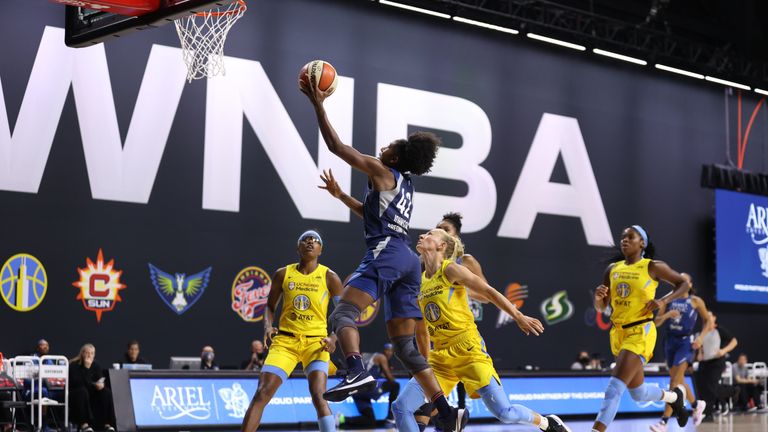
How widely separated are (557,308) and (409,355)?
13.7m

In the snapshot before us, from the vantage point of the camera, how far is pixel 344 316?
6348mm

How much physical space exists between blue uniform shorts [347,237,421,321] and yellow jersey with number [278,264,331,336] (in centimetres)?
162

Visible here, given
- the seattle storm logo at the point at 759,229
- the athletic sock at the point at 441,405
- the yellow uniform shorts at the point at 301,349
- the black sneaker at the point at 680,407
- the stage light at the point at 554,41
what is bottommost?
the black sneaker at the point at 680,407

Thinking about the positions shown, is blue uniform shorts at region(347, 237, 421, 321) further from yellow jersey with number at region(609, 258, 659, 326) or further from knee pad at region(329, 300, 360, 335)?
yellow jersey with number at region(609, 258, 659, 326)

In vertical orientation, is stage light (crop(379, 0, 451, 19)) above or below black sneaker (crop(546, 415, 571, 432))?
above

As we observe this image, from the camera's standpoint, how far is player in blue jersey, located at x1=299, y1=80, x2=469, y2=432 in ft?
20.6

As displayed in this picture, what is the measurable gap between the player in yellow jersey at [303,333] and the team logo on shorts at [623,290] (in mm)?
2740

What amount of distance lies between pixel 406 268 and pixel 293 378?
23.1 ft

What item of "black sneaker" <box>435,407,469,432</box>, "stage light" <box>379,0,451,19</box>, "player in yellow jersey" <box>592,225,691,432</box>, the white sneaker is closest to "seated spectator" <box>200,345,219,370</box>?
the white sneaker

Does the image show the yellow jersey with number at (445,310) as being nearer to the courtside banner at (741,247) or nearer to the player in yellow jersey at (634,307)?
the player in yellow jersey at (634,307)

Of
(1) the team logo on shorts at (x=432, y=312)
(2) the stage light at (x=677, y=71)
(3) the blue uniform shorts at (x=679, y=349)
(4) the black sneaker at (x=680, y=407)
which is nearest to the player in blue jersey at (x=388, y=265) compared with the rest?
(1) the team logo on shorts at (x=432, y=312)

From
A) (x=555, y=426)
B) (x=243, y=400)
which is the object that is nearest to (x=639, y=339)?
(x=555, y=426)

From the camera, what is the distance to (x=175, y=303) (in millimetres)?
15609

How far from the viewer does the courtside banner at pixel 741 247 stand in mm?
21438
